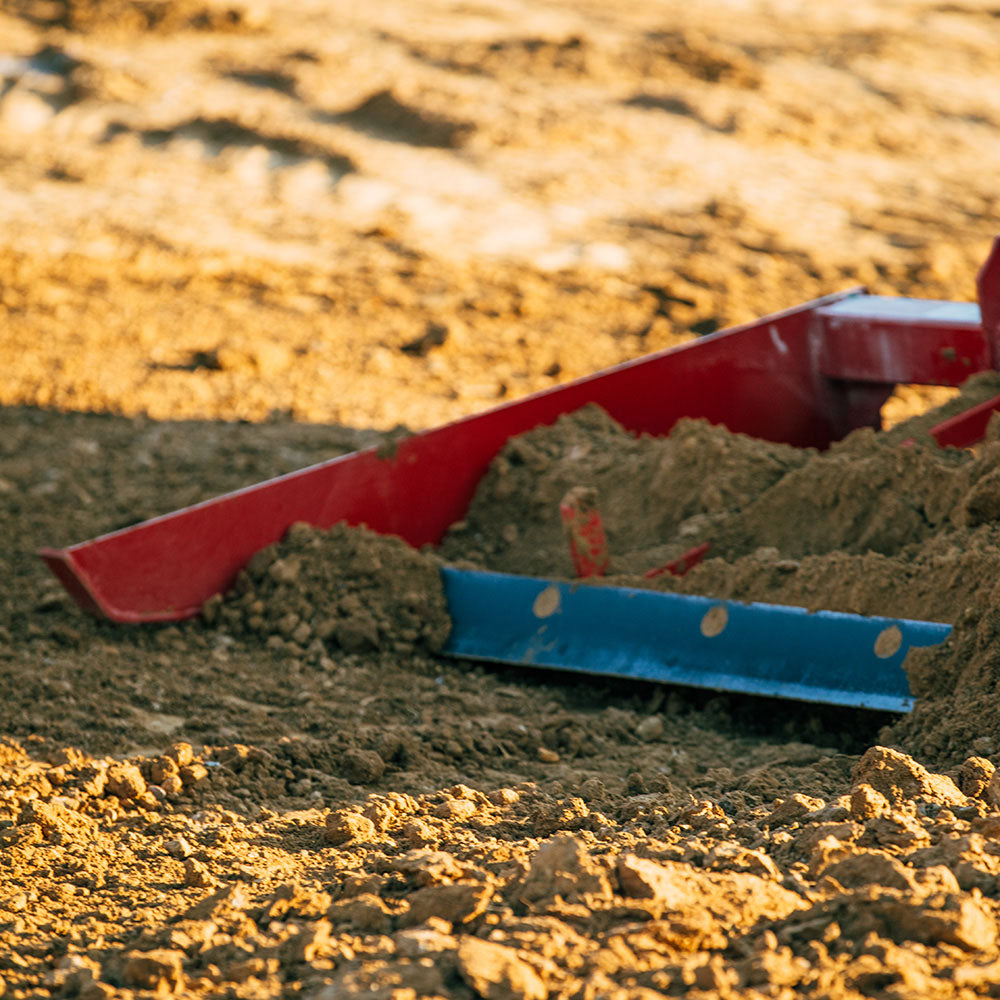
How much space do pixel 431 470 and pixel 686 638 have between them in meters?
1.17

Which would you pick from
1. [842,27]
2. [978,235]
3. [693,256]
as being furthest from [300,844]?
[842,27]

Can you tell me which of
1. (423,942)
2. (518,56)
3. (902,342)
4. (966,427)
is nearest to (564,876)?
(423,942)

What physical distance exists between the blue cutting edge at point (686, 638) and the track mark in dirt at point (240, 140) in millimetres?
5801

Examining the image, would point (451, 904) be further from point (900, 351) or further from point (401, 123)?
point (401, 123)

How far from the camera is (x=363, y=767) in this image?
3143 mm

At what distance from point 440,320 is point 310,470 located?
303 cm

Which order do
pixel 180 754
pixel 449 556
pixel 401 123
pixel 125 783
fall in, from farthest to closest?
pixel 401 123, pixel 449 556, pixel 180 754, pixel 125 783

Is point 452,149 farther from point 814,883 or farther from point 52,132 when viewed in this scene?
point 814,883

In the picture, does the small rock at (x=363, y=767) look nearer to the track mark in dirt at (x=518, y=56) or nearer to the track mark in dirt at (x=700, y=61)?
the track mark in dirt at (x=518, y=56)

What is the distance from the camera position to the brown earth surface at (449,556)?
224 centimetres

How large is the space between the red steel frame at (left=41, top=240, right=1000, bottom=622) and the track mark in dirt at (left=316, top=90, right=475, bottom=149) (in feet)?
16.8

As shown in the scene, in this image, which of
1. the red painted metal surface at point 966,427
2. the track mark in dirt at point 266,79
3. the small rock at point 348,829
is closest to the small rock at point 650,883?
the small rock at point 348,829

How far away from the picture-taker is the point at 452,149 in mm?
9406

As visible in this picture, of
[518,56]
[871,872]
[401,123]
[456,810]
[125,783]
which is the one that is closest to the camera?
[871,872]
